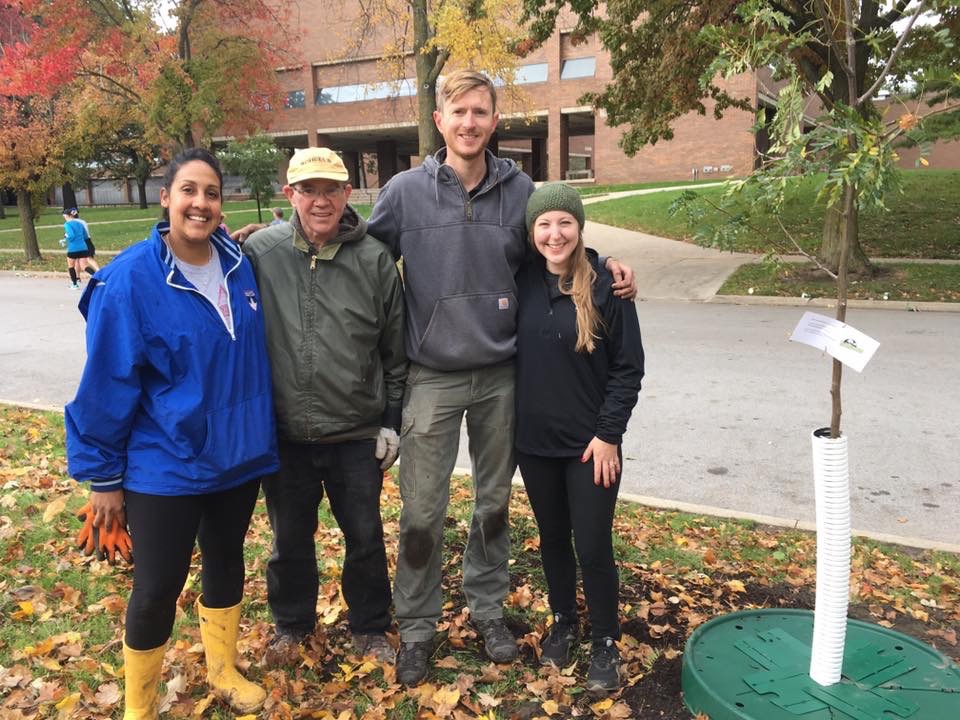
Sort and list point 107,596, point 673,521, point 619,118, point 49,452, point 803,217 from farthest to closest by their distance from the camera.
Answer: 1. point 803,217
2. point 619,118
3. point 49,452
4. point 673,521
5. point 107,596

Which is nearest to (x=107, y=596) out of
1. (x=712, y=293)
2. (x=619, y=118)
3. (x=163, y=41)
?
(x=712, y=293)

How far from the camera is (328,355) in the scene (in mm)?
2869

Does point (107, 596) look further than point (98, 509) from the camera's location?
Yes

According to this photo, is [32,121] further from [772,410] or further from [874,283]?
[772,410]

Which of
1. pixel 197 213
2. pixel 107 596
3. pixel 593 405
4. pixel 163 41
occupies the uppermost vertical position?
pixel 163 41

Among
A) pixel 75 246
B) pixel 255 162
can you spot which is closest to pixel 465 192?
pixel 75 246

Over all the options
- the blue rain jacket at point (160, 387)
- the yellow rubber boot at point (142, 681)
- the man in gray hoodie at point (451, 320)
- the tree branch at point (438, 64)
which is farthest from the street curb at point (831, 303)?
the yellow rubber boot at point (142, 681)

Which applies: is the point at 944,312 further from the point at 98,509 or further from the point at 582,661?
the point at 98,509

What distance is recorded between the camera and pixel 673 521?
4648mm

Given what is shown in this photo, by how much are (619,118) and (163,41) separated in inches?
537

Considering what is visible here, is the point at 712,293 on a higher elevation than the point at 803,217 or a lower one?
lower

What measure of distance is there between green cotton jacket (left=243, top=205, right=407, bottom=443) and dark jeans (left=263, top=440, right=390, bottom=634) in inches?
4.9

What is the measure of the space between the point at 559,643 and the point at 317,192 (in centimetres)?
210

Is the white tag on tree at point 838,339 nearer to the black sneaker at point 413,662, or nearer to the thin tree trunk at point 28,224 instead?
the black sneaker at point 413,662
